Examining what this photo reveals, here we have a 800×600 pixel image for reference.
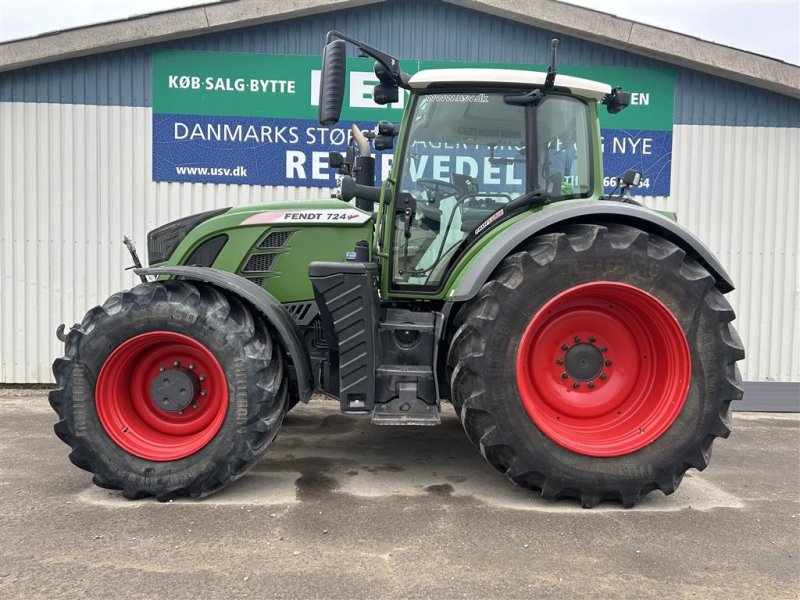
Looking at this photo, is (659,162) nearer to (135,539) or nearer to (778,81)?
(778,81)

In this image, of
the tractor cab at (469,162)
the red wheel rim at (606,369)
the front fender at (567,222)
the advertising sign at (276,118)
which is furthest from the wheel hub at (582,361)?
the advertising sign at (276,118)

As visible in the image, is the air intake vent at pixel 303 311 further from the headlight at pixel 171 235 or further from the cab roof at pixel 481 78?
the cab roof at pixel 481 78

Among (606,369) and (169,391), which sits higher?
(606,369)

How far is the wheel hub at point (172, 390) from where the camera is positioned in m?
3.30

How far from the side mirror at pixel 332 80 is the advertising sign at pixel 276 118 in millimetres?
3255

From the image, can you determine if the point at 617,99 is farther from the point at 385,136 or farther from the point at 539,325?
the point at 539,325

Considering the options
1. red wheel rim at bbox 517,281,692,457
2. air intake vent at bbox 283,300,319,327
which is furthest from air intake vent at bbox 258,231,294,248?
red wheel rim at bbox 517,281,692,457

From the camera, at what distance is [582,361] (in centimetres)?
330

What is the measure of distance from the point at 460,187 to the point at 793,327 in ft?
16.1

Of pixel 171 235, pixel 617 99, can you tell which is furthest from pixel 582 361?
pixel 171 235

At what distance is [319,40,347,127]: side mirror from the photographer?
2.87 meters

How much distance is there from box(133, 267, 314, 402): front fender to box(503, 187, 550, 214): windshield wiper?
147cm

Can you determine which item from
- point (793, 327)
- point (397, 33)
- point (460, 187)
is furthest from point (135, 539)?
point (793, 327)

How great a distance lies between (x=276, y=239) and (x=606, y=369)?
2.28 m
